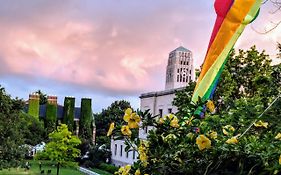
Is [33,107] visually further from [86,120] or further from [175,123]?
[175,123]

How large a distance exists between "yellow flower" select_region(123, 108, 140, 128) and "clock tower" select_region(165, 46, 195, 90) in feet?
129

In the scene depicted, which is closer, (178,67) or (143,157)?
(143,157)

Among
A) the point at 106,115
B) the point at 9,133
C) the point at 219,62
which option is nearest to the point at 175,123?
the point at 219,62

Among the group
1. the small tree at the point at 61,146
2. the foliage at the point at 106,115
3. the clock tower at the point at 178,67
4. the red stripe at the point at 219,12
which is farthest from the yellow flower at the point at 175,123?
the foliage at the point at 106,115

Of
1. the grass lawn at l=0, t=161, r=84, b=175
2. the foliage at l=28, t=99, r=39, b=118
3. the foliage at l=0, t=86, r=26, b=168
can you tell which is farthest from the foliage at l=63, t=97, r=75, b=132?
the foliage at l=0, t=86, r=26, b=168

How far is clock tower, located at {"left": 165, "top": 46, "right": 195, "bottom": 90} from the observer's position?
42031 millimetres

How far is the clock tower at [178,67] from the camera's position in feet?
138

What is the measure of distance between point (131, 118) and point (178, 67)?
40022 mm

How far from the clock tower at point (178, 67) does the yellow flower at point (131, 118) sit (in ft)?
129

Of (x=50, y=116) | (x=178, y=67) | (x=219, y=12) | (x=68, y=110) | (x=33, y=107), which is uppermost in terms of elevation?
(x=178, y=67)

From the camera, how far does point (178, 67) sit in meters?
41.8

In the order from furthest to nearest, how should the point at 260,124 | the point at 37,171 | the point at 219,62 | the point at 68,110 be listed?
the point at 68,110, the point at 37,171, the point at 219,62, the point at 260,124

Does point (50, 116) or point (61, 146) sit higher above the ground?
point (50, 116)

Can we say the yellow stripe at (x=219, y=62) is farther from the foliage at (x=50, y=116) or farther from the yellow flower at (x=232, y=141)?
the foliage at (x=50, y=116)
